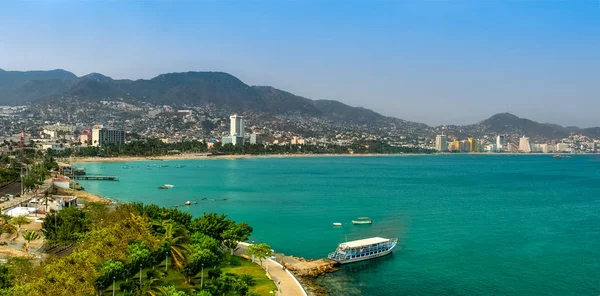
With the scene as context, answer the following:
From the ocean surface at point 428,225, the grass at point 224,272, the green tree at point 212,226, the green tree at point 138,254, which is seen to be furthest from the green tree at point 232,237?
the green tree at point 138,254

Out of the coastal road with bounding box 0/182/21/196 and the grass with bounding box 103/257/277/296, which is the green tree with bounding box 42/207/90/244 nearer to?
the grass with bounding box 103/257/277/296

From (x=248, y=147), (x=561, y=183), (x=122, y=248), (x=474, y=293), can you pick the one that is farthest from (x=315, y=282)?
(x=248, y=147)

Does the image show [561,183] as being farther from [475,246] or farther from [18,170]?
[18,170]

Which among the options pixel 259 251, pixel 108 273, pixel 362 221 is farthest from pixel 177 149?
pixel 108 273

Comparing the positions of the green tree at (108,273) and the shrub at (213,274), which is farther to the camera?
the shrub at (213,274)

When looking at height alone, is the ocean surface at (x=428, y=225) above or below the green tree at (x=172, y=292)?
below

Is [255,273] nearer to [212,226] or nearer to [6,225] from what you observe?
[212,226]

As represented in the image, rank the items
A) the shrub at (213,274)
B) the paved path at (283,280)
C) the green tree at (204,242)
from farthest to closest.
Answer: the green tree at (204,242) < the paved path at (283,280) < the shrub at (213,274)

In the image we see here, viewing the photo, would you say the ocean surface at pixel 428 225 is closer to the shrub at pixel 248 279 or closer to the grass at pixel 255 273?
the grass at pixel 255 273
